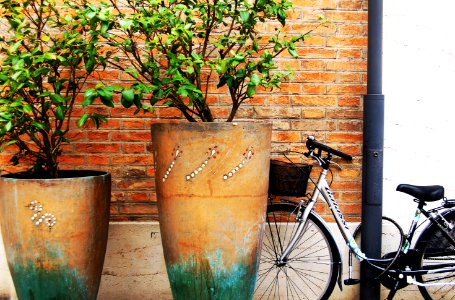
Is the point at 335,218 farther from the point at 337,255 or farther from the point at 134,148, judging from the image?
the point at 134,148

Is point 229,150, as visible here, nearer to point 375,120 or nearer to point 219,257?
point 219,257

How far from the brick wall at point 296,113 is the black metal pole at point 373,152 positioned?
0.64ft

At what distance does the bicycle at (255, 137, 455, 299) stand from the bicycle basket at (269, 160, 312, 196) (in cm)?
13

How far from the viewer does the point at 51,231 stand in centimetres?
308

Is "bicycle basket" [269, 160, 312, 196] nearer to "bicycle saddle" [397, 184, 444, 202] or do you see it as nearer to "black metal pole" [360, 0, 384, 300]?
"black metal pole" [360, 0, 384, 300]

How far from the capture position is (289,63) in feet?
12.8

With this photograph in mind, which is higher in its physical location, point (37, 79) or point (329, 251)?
point (37, 79)

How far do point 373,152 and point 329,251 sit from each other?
2.53ft

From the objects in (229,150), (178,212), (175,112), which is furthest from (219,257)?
(175,112)

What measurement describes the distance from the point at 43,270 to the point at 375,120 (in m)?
2.33

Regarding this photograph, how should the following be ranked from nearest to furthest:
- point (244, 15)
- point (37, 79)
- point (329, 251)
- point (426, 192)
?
point (244, 15) → point (37, 79) → point (426, 192) → point (329, 251)

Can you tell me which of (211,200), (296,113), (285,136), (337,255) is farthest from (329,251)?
(211,200)

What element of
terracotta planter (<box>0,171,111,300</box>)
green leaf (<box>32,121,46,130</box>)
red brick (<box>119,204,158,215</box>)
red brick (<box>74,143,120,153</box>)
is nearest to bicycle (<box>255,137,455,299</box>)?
red brick (<box>119,204,158,215</box>)

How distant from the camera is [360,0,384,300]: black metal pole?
3.71 m
